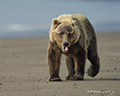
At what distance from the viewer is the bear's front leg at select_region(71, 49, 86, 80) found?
1029 cm

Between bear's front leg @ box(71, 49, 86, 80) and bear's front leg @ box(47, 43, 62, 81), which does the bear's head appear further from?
bear's front leg @ box(71, 49, 86, 80)

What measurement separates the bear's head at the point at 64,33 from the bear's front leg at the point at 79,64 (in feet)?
1.39

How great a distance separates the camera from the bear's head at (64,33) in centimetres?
982

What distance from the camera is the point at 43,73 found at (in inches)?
475

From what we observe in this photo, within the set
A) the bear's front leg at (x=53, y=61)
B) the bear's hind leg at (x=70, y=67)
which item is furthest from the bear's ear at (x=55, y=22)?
the bear's hind leg at (x=70, y=67)

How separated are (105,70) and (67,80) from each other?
2.44 m

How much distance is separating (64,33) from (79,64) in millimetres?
1004

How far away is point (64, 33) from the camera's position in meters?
9.91

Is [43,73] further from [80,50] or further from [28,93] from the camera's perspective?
[28,93]

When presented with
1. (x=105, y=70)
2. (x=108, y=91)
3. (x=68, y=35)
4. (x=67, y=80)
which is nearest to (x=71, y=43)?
(x=68, y=35)

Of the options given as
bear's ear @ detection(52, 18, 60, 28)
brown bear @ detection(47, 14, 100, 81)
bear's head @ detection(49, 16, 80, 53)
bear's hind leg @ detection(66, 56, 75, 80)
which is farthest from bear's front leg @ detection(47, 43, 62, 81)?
bear's hind leg @ detection(66, 56, 75, 80)

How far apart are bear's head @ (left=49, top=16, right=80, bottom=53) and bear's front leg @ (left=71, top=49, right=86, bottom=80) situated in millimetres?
423

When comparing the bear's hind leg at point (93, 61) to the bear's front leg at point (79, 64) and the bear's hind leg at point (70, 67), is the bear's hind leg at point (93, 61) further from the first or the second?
the bear's front leg at point (79, 64)

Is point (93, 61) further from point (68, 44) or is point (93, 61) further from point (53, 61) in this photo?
point (68, 44)
